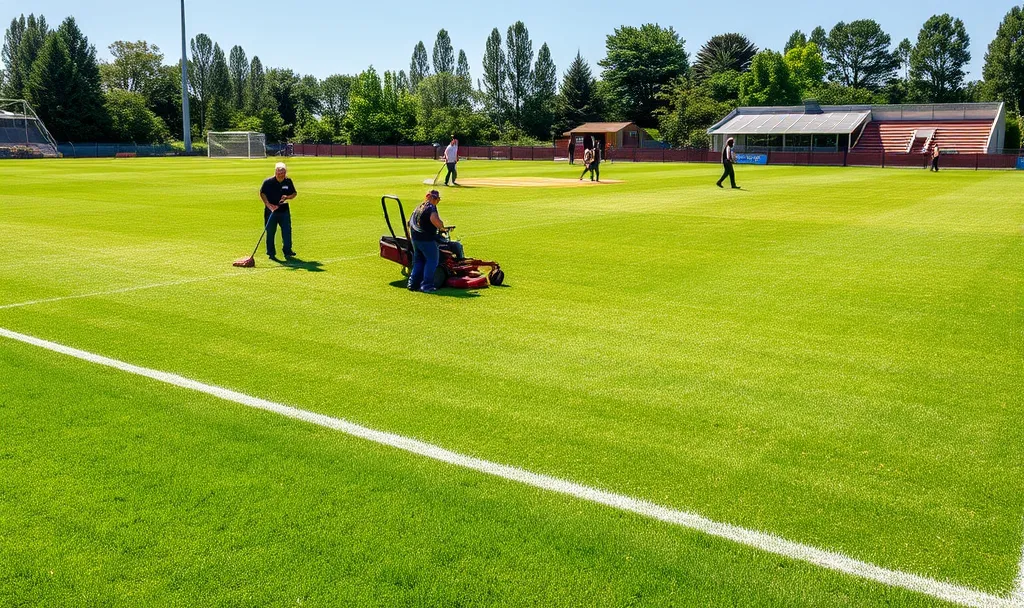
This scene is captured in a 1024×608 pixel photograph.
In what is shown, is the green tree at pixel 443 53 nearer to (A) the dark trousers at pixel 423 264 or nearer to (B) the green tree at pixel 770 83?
(B) the green tree at pixel 770 83

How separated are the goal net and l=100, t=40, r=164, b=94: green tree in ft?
153

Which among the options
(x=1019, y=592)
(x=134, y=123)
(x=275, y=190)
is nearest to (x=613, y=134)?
(x=134, y=123)

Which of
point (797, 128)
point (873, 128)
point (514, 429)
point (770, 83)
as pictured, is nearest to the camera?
point (514, 429)

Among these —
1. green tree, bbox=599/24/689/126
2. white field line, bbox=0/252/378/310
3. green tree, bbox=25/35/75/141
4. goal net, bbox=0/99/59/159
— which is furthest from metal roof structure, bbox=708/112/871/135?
green tree, bbox=25/35/75/141

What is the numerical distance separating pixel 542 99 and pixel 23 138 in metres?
61.8

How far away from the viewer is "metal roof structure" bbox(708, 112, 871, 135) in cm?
6825

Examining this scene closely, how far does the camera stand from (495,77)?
115688 millimetres

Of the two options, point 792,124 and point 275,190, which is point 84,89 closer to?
point 792,124

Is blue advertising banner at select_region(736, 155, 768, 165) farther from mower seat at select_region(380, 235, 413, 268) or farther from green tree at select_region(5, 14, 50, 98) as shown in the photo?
green tree at select_region(5, 14, 50, 98)

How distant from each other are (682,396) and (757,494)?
197 centimetres

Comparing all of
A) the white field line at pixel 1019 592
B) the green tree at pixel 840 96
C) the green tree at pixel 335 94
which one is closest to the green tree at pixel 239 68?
the green tree at pixel 335 94

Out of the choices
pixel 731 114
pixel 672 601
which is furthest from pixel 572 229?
pixel 731 114

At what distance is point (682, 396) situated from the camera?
24.7ft

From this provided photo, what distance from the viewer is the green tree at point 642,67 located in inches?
3935
